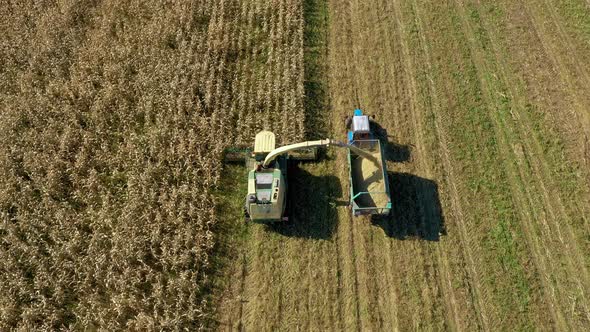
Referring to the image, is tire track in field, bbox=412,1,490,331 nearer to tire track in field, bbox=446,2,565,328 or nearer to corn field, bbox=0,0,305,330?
tire track in field, bbox=446,2,565,328

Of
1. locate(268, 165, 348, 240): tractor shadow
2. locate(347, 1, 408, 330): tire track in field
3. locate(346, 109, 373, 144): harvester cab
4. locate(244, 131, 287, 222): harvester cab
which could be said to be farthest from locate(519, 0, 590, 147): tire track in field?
locate(244, 131, 287, 222): harvester cab

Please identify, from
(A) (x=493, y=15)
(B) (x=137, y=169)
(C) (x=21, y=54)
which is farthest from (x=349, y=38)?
(C) (x=21, y=54)

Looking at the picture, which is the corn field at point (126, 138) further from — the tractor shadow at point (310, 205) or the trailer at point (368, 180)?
the trailer at point (368, 180)

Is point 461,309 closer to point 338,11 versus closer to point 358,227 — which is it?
A: point 358,227

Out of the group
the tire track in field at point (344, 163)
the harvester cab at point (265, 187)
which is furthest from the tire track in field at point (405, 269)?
the harvester cab at point (265, 187)

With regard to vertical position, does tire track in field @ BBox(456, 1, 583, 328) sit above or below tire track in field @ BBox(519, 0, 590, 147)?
below

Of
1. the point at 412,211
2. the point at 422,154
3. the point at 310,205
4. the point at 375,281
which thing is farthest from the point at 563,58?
the point at 375,281

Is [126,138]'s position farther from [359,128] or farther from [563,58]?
[563,58]
